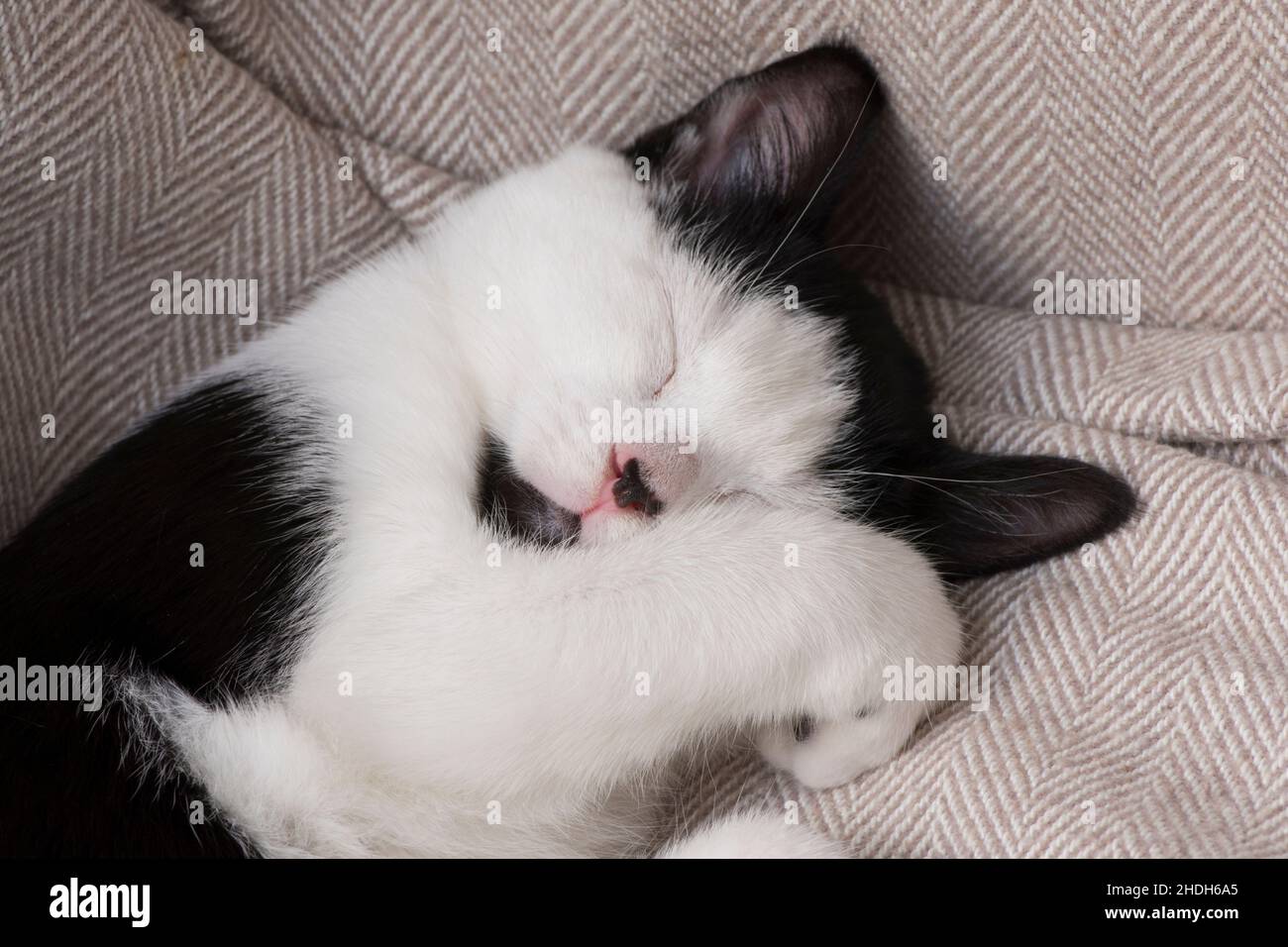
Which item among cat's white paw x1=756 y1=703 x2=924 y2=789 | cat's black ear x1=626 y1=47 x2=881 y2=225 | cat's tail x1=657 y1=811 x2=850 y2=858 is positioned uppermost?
cat's black ear x1=626 y1=47 x2=881 y2=225

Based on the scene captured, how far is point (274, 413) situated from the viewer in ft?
3.76

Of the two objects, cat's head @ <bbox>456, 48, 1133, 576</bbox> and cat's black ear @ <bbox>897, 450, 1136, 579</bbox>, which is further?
cat's black ear @ <bbox>897, 450, 1136, 579</bbox>

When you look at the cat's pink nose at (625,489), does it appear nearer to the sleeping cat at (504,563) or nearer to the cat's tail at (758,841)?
the sleeping cat at (504,563)

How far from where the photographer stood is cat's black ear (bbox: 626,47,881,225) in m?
1.30

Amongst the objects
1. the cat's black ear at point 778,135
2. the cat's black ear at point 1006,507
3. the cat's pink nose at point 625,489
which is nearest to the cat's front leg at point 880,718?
the cat's black ear at point 1006,507

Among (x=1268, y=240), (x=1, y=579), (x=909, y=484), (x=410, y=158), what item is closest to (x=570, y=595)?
(x=909, y=484)

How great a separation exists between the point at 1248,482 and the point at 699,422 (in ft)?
2.14

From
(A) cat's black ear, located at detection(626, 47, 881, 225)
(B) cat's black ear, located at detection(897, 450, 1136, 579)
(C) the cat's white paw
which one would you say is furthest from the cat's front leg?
(A) cat's black ear, located at detection(626, 47, 881, 225)

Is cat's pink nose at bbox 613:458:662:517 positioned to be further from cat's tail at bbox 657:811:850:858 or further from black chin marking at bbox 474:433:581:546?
cat's tail at bbox 657:811:850:858

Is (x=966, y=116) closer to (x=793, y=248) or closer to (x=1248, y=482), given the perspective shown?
(x=793, y=248)

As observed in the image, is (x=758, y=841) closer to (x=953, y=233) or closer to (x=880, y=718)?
(x=880, y=718)

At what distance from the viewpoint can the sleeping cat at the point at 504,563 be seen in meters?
1.00

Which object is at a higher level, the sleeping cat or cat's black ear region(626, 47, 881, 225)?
cat's black ear region(626, 47, 881, 225)
